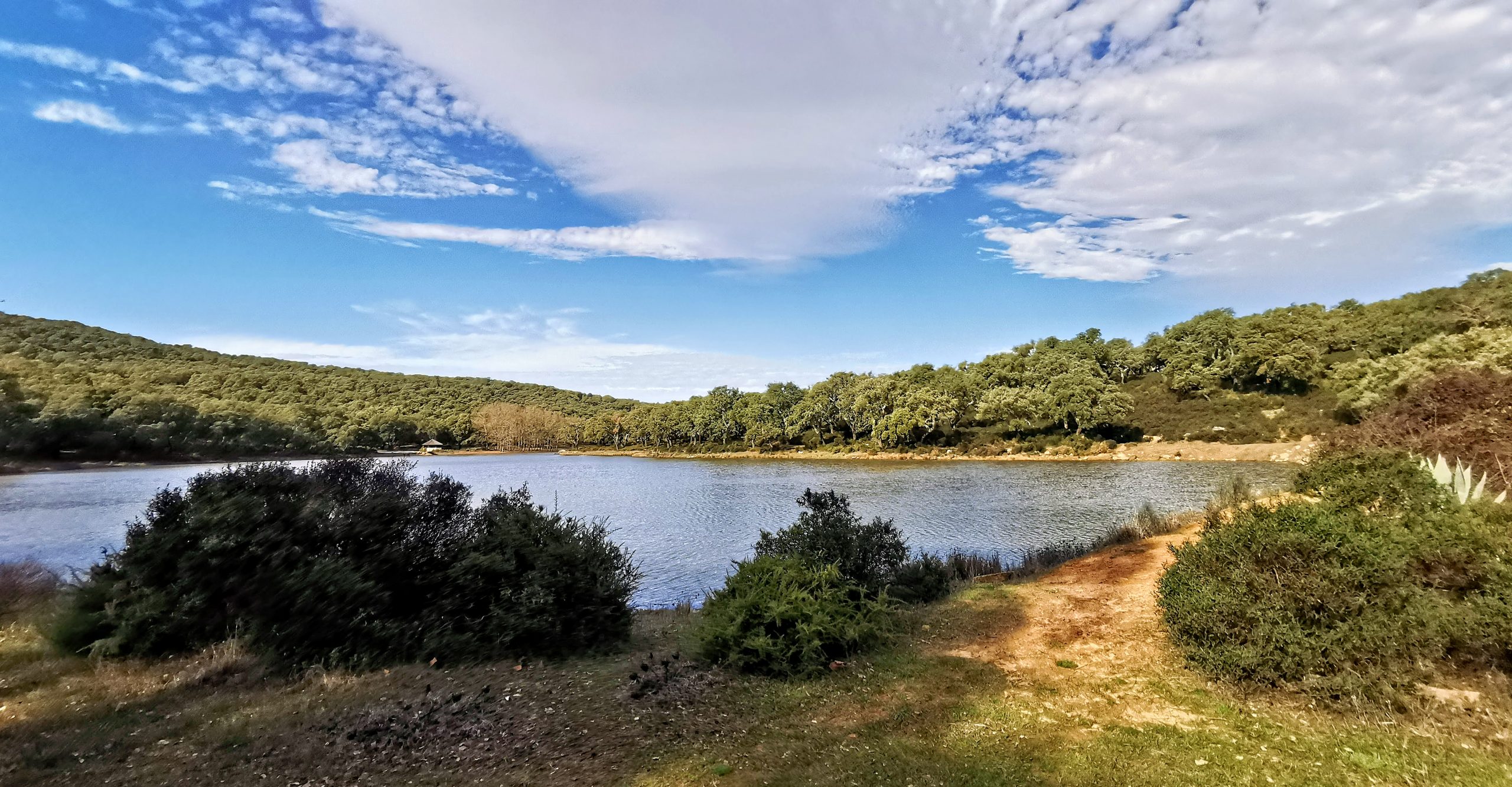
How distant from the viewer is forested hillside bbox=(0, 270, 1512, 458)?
1852cm

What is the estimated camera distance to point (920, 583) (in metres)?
12.8

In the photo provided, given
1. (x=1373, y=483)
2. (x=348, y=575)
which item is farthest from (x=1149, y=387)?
(x=348, y=575)

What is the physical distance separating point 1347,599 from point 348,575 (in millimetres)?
11584

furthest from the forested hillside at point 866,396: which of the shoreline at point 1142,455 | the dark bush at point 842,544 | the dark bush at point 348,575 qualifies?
the dark bush at point 842,544

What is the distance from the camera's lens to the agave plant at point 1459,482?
26.3 feet

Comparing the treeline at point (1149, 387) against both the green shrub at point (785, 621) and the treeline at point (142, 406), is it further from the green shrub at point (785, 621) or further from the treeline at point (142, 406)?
the treeline at point (142, 406)

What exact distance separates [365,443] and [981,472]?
40308mm

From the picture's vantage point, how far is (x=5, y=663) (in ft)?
24.4

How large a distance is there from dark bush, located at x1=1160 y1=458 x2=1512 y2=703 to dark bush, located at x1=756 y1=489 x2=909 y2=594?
537cm

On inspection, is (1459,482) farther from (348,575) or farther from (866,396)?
(866,396)

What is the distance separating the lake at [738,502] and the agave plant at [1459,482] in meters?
10.4

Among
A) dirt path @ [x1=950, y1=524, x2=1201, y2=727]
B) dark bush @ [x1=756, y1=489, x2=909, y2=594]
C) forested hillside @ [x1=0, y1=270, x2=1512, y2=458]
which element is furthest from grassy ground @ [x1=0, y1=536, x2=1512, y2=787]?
forested hillside @ [x1=0, y1=270, x2=1512, y2=458]

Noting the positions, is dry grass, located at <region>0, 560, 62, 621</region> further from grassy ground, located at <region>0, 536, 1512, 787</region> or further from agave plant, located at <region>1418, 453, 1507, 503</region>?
agave plant, located at <region>1418, 453, 1507, 503</region>

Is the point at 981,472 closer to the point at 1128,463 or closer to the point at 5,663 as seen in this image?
the point at 1128,463
